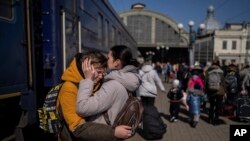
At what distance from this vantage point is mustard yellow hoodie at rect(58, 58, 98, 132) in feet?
7.21

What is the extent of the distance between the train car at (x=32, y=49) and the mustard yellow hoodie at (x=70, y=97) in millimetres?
1190

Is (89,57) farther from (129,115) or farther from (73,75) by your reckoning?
(129,115)

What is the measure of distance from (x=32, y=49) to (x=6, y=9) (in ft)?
2.12

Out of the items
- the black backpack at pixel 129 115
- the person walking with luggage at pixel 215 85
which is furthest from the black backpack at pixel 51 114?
the person walking with luggage at pixel 215 85

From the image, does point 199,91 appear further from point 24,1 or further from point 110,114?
point 110,114

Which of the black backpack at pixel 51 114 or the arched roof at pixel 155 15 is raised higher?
the arched roof at pixel 155 15

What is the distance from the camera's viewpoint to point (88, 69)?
2.25m

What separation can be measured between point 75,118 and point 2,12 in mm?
1766

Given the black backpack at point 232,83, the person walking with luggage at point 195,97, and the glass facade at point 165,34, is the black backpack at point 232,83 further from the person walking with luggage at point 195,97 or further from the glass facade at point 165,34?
the glass facade at point 165,34

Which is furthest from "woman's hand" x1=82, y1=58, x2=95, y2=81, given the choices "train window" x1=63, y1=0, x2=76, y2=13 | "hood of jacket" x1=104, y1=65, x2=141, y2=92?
"train window" x1=63, y1=0, x2=76, y2=13

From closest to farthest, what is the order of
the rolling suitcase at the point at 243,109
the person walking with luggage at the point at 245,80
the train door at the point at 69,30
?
the train door at the point at 69,30 → the rolling suitcase at the point at 243,109 → the person walking with luggage at the point at 245,80

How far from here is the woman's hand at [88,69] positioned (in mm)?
2244

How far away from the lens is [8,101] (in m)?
3.43

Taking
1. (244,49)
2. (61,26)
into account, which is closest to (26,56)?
(61,26)
